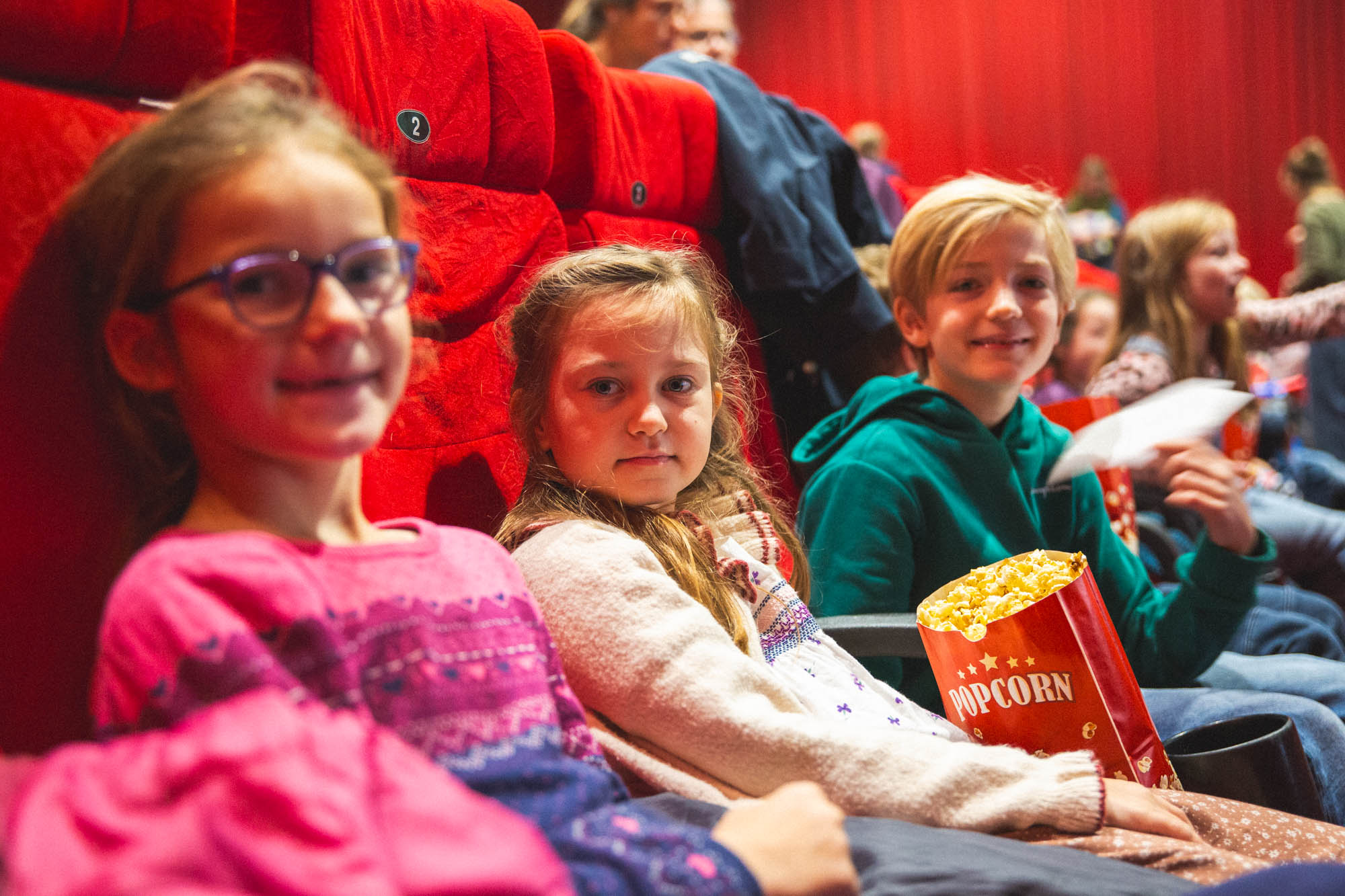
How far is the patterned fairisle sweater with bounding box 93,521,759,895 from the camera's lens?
72 cm

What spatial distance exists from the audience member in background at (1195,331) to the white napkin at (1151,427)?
1049 mm

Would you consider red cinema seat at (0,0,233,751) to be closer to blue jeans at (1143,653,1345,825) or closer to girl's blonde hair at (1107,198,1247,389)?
blue jeans at (1143,653,1345,825)

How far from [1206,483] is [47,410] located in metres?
1.30

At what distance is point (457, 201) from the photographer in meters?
1.41

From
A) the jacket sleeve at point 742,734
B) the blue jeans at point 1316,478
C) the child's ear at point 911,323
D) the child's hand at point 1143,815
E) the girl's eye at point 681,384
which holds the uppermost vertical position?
the girl's eye at point 681,384

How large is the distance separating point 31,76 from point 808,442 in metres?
1.12

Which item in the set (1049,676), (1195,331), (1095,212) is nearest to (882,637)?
(1049,676)

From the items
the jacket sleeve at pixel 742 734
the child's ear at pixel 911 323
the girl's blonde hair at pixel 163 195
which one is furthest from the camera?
the child's ear at pixel 911 323

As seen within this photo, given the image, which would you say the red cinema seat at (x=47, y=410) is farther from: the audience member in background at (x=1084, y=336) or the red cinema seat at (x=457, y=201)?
the audience member in background at (x=1084, y=336)

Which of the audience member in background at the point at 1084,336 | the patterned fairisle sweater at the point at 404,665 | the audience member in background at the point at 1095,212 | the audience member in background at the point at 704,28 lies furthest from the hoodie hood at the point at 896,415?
the audience member in background at the point at 1095,212

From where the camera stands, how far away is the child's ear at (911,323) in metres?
1.75

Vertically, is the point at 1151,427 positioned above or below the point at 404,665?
below

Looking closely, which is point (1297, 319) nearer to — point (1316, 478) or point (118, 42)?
point (1316, 478)

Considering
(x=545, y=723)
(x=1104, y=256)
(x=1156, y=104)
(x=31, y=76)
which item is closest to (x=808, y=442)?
(x=545, y=723)
